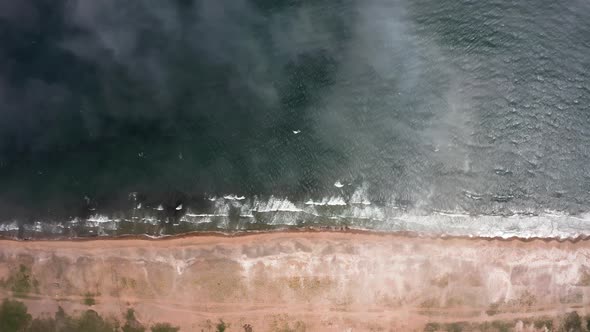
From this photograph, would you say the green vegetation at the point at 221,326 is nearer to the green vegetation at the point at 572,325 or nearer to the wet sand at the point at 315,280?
the wet sand at the point at 315,280

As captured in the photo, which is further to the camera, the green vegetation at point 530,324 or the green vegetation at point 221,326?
the green vegetation at point 221,326

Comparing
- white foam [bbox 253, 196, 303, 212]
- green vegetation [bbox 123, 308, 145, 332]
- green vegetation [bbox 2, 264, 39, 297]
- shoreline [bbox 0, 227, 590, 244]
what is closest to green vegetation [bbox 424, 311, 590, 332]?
shoreline [bbox 0, 227, 590, 244]

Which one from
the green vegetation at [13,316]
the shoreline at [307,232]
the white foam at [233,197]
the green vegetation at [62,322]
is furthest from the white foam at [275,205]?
the green vegetation at [13,316]

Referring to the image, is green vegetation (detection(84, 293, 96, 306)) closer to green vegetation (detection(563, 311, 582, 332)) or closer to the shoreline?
the shoreline

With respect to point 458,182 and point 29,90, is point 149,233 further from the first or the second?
point 458,182

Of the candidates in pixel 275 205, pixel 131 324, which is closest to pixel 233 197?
pixel 275 205
